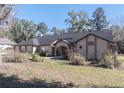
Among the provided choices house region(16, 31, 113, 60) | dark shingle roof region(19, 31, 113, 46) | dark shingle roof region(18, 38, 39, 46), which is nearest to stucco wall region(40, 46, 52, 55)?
house region(16, 31, 113, 60)

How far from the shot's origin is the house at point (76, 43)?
2341 centimetres

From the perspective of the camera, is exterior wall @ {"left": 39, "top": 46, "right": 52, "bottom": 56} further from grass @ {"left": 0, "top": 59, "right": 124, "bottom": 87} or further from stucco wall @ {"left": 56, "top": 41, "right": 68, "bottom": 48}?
grass @ {"left": 0, "top": 59, "right": 124, "bottom": 87}

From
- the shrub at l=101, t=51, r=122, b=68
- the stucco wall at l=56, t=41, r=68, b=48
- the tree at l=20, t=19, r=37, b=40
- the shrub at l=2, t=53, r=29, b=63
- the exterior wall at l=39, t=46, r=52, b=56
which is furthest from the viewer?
the exterior wall at l=39, t=46, r=52, b=56

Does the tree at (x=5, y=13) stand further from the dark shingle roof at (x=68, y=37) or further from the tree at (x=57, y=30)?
the tree at (x=57, y=30)

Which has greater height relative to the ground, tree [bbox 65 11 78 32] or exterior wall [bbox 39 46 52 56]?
tree [bbox 65 11 78 32]

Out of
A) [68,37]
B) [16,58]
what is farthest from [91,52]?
[16,58]

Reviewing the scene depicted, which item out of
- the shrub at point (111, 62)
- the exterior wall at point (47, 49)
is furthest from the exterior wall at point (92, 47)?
the exterior wall at point (47, 49)

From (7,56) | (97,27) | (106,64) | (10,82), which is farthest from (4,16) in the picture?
(97,27)

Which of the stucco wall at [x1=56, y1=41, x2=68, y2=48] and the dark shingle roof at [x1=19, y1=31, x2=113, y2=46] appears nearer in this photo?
the dark shingle roof at [x1=19, y1=31, x2=113, y2=46]

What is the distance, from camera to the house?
23406mm

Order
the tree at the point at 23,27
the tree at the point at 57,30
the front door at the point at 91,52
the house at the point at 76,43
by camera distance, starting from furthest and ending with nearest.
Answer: the tree at the point at 57,30 < the front door at the point at 91,52 < the house at the point at 76,43 < the tree at the point at 23,27

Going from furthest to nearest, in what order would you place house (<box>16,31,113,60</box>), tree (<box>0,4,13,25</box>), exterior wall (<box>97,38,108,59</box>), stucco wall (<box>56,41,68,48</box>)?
stucco wall (<box>56,41,68,48</box>) → house (<box>16,31,113,60</box>) → exterior wall (<box>97,38,108,59</box>) → tree (<box>0,4,13,25</box>)

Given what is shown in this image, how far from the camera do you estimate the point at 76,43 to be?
25.0 m

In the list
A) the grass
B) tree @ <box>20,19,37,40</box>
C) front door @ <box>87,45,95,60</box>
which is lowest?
the grass
